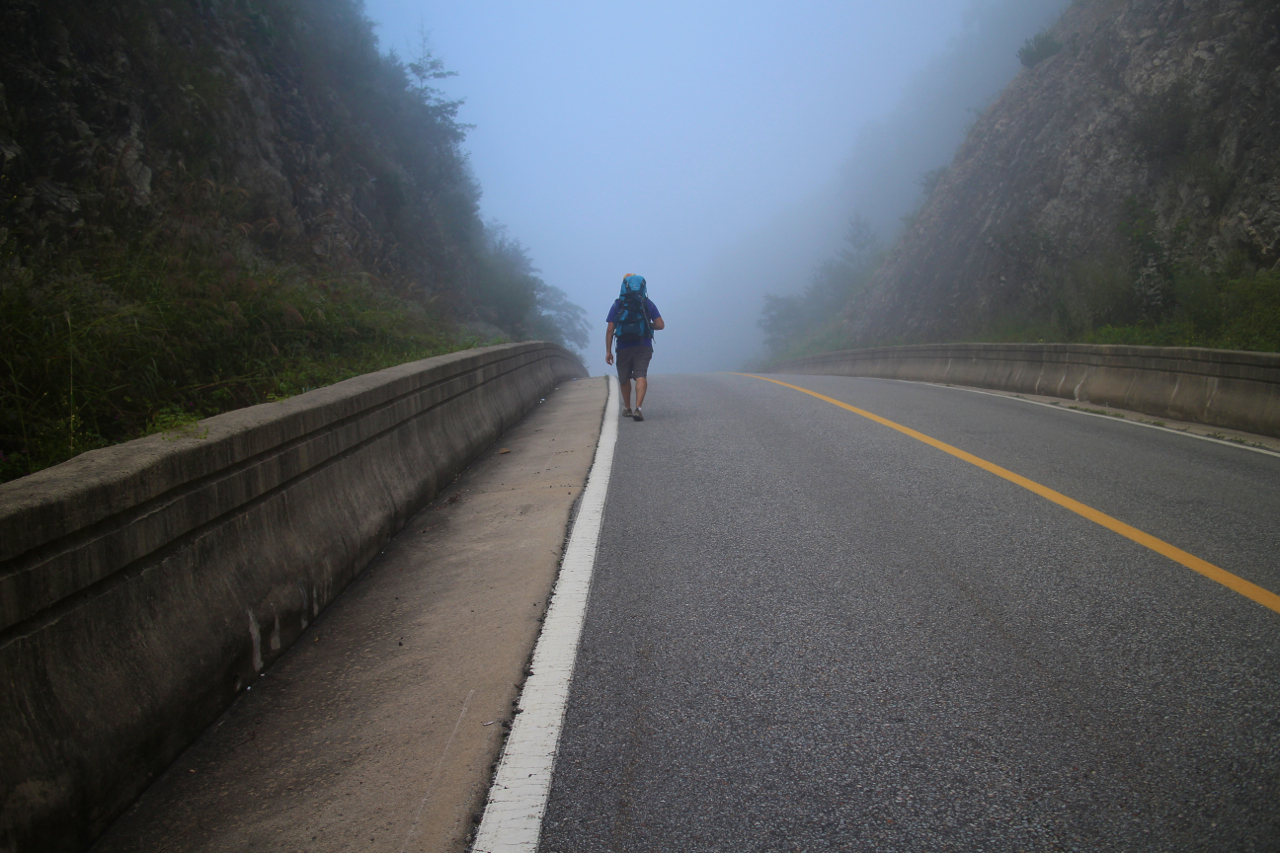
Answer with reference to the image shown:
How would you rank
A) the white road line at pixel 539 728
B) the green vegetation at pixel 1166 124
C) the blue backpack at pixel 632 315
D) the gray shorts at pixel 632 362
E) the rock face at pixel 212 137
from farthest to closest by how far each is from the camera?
the green vegetation at pixel 1166 124, the gray shorts at pixel 632 362, the blue backpack at pixel 632 315, the rock face at pixel 212 137, the white road line at pixel 539 728

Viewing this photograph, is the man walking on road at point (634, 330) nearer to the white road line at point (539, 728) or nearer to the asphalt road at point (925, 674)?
the asphalt road at point (925, 674)

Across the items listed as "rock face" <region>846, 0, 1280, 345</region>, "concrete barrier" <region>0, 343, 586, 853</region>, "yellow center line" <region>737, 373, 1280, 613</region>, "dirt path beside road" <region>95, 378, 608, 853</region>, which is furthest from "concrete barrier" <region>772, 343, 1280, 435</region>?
"concrete barrier" <region>0, 343, 586, 853</region>

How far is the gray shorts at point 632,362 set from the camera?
10648 millimetres

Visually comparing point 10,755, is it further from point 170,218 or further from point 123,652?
point 170,218

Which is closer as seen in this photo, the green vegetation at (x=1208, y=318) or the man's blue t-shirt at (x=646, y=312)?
the man's blue t-shirt at (x=646, y=312)

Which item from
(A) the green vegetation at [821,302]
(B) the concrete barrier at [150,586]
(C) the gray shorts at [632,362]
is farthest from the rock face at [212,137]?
(A) the green vegetation at [821,302]

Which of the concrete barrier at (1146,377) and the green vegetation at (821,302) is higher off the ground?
the green vegetation at (821,302)

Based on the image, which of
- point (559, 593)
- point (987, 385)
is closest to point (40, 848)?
point (559, 593)

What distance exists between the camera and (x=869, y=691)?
9.91 feet

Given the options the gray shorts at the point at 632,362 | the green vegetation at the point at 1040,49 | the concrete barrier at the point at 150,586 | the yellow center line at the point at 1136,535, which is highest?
the green vegetation at the point at 1040,49

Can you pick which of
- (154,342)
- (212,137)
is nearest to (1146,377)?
(154,342)

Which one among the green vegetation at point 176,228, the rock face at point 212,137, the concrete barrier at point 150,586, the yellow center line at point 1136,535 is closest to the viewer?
the concrete barrier at point 150,586

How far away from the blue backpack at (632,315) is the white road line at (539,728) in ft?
19.7

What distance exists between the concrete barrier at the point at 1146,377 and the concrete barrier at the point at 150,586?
956 cm
